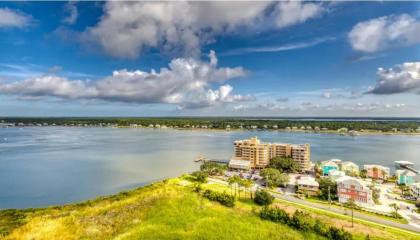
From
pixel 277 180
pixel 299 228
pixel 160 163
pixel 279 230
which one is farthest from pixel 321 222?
pixel 160 163

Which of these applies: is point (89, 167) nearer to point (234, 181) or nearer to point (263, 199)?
point (234, 181)

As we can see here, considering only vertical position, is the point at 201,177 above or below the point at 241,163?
below

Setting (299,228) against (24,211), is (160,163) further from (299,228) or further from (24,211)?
(299,228)

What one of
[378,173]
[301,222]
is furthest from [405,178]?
[301,222]

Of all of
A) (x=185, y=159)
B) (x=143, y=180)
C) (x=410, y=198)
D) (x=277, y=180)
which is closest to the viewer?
(x=410, y=198)

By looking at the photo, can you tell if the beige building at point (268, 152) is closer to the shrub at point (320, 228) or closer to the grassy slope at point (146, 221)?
the grassy slope at point (146, 221)

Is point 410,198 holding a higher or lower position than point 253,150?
lower

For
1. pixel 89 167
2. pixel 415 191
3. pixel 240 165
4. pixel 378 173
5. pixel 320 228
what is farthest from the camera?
pixel 89 167
